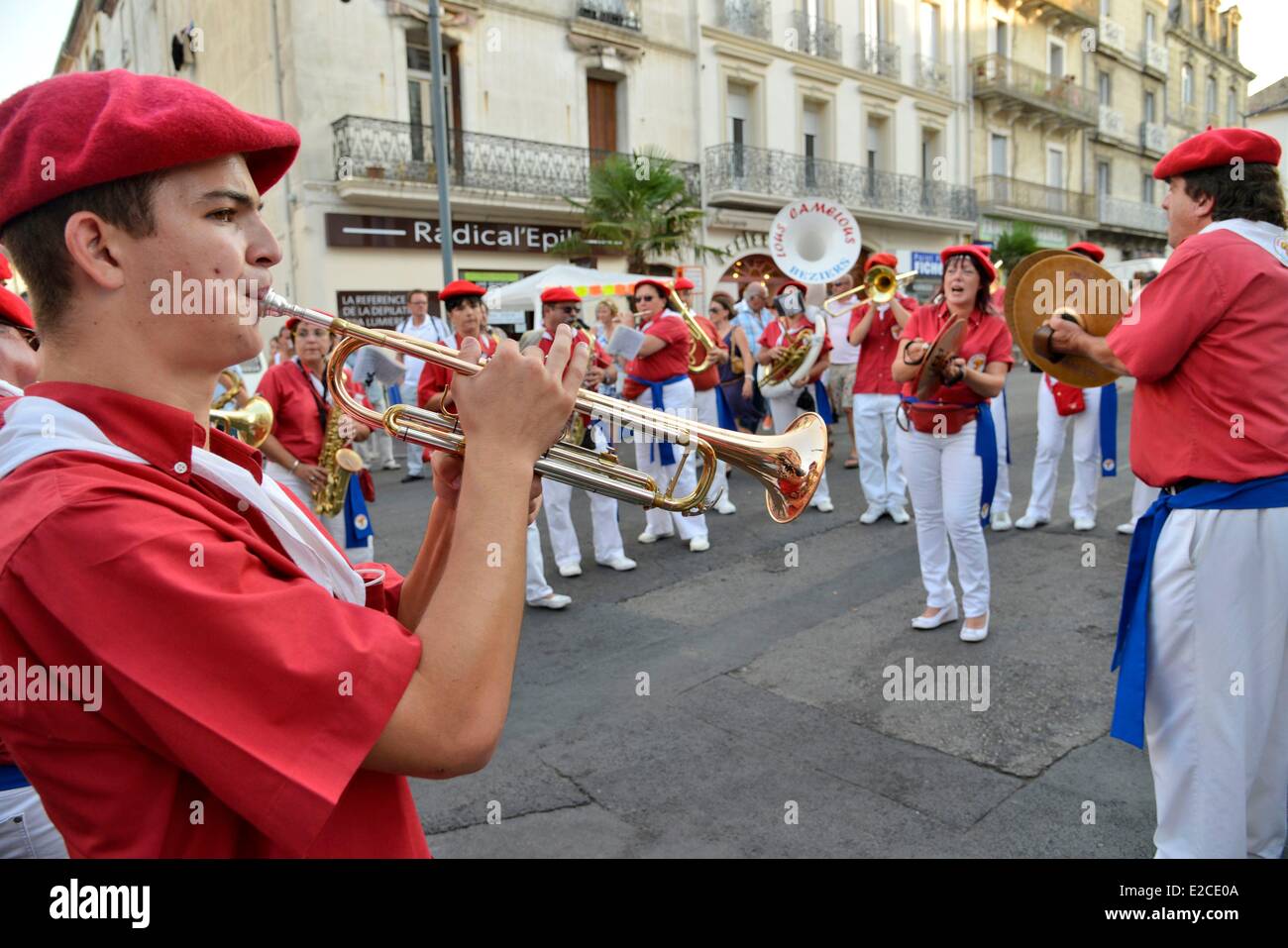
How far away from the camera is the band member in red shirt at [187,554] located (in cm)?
92

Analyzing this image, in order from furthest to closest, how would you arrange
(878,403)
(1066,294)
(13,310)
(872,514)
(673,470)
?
1. (878,403)
2. (872,514)
3. (673,470)
4. (1066,294)
5. (13,310)

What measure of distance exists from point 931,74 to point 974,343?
27.7 m

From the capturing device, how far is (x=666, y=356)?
7.71 meters

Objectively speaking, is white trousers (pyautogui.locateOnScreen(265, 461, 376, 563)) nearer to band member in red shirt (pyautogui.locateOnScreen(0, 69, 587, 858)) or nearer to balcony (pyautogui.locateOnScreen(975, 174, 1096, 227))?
band member in red shirt (pyautogui.locateOnScreen(0, 69, 587, 858))

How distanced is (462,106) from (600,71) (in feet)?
12.9

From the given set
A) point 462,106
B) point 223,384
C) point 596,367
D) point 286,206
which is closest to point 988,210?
point 462,106

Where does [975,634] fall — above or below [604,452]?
below

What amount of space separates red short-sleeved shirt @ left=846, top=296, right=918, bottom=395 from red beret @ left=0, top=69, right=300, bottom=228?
7379 mm

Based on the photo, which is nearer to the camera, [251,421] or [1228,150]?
[1228,150]

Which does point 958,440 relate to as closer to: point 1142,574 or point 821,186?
point 1142,574

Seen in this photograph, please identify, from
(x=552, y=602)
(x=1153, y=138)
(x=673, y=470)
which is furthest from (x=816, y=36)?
(x=552, y=602)

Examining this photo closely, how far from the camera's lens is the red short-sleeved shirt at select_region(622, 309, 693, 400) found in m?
7.60
